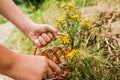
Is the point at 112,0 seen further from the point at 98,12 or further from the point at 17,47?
the point at 17,47

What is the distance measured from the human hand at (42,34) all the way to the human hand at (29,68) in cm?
43

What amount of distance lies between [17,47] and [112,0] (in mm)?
1135

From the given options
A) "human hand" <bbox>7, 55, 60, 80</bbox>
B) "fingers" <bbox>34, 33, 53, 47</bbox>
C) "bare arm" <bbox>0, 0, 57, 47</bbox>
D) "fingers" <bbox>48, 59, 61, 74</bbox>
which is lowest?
"human hand" <bbox>7, 55, 60, 80</bbox>

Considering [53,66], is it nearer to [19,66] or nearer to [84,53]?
[19,66]

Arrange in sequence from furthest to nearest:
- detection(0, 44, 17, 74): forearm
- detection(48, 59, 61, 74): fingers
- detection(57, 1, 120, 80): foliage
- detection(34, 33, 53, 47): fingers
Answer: detection(57, 1, 120, 80): foliage, detection(34, 33, 53, 47): fingers, detection(48, 59, 61, 74): fingers, detection(0, 44, 17, 74): forearm

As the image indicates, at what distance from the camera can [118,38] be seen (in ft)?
8.32

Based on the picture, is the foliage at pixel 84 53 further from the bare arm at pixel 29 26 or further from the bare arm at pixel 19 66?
the bare arm at pixel 19 66

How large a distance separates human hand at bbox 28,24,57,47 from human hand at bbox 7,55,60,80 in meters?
0.43

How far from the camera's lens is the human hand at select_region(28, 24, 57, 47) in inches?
71.9

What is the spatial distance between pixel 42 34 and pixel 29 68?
22.0 inches

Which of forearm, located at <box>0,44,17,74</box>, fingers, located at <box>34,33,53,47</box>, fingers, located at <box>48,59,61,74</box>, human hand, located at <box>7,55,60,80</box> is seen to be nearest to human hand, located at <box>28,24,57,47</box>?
fingers, located at <box>34,33,53,47</box>

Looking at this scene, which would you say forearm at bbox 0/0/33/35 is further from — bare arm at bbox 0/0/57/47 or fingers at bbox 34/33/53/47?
fingers at bbox 34/33/53/47

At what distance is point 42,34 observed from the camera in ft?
6.08

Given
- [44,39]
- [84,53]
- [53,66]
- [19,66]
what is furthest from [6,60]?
[84,53]
